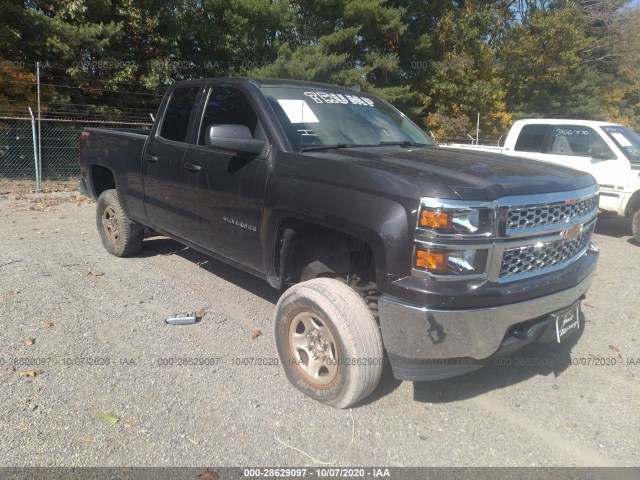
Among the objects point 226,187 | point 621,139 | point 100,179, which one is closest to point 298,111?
point 226,187

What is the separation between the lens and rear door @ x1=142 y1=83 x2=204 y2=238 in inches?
176

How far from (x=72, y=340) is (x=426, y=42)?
69.3 ft

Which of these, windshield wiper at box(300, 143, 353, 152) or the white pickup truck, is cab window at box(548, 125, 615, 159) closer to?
the white pickup truck

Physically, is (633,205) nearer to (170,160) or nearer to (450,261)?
(450,261)

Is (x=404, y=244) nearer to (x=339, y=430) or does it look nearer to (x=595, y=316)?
(x=339, y=430)

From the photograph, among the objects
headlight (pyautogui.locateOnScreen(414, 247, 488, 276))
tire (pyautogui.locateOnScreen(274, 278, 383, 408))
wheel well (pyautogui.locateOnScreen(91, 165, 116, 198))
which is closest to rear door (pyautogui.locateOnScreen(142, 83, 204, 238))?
wheel well (pyautogui.locateOnScreen(91, 165, 116, 198))

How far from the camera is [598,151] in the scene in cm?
864

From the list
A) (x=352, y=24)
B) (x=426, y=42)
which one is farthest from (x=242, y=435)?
(x=426, y=42)

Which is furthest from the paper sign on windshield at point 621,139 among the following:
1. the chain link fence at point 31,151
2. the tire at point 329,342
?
the chain link fence at point 31,151

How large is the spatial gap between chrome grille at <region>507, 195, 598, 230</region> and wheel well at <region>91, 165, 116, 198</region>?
4.97 m

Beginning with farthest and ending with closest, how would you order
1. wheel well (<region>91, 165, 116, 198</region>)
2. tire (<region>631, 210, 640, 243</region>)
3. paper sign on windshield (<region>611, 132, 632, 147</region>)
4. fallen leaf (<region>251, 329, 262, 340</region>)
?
1. paper sign on windshield (<region>611, 132, 632, 147</region>)
2. tire (<region>631, 210, 640, 243</region>)
3. wheel well (<region>91, 165, 116, 198</region>)
4. fallen leaf (<region>251, 329, 262, 340</region>)

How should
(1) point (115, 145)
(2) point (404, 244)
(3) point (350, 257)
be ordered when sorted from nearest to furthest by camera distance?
(2) point (404, 244) < (3) point (350, 257) < (1) point (115, 145)

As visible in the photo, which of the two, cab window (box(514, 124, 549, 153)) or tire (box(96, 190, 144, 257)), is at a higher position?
cab window (box(514, 124, 549, 153))

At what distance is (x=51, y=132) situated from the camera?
13898mm
